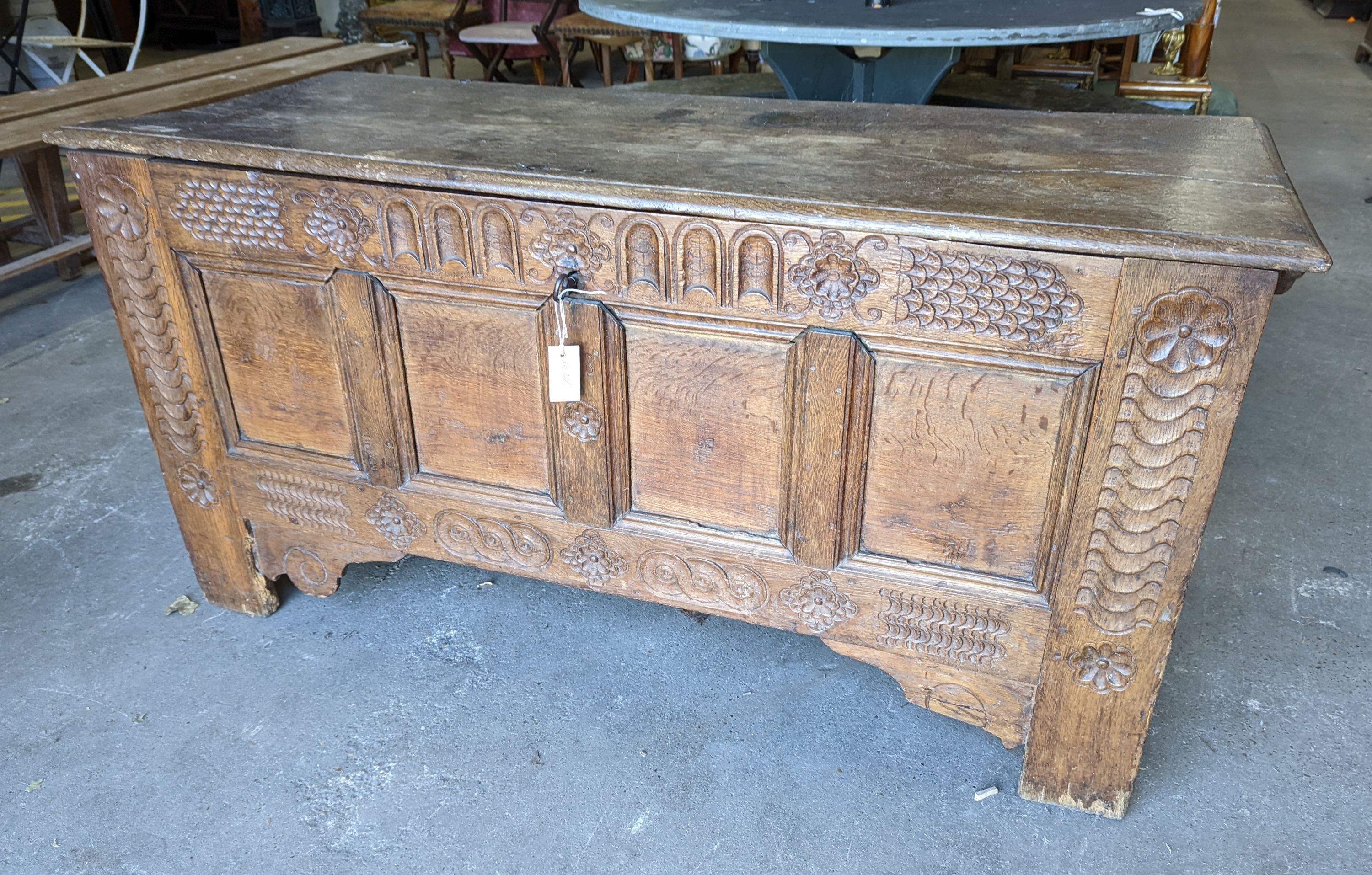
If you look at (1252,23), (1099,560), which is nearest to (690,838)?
(1099,560)

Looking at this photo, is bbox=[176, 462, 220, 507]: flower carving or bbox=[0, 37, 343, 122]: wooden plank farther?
bbox=[0, 37, 343, 122]: wooden plank

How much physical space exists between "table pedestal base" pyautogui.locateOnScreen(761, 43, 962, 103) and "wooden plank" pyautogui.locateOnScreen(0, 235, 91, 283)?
251 centimetres

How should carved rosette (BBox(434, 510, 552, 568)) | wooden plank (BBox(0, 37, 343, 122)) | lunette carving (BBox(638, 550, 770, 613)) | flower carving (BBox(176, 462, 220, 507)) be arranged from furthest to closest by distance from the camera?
wooden plank (BBox(0, 37, 343, 122)), flower carving (BBox(176, 462, 220, 507)), carved rosette (BBox(434, 510, 552, 568)), lunette carving (BBox(638, 550, 770, 613))

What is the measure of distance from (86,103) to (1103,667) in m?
3.57

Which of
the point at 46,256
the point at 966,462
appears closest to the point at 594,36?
the point at 46,256

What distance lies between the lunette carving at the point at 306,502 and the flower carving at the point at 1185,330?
1366 millimetres

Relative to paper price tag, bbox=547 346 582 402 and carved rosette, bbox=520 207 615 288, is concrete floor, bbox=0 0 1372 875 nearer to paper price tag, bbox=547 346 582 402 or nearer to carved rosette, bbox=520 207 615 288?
paper price tag, bbox=547 346 582 402

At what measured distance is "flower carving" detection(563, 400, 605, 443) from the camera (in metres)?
1.57

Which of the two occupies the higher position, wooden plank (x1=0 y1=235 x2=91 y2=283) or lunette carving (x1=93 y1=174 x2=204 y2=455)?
lunette carving (x1=93 y1=174 x2=204 y2=455)

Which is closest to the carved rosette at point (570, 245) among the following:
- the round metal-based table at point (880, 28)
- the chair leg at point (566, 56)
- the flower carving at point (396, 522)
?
the flower carving at point (396, 522)

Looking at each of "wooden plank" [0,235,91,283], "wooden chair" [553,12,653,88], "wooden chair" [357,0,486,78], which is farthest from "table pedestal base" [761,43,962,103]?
"wooden chair" [357,0,486,78]

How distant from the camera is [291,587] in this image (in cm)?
209

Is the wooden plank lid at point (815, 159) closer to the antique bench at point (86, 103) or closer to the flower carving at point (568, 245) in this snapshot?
the flower carving at point (568, 245)

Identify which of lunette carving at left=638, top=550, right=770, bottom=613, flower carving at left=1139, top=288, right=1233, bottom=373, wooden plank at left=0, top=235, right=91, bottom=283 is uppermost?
flower carving at left=1139, top=288, right=1233, bottom=373
